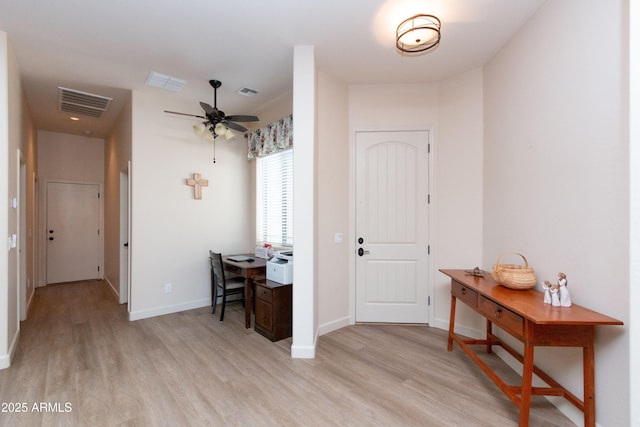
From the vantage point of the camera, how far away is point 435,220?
139 inches

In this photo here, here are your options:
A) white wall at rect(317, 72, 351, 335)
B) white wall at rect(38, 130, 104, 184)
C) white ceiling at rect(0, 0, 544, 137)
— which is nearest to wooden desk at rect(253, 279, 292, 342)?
white wall at rect(317, 72, 351, 335)

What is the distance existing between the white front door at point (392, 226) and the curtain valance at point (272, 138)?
979 millimetres

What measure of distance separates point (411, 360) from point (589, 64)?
8.43 feet

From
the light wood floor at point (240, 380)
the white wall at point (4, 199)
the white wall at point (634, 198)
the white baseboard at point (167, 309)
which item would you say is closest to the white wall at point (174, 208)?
the white baseboard at point (167, 309)

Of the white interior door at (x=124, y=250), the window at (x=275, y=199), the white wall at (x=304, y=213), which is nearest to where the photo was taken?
the white wall at (x=304, y=213)

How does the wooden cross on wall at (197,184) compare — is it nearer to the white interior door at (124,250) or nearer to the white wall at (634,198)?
the white interior door at (124,250)

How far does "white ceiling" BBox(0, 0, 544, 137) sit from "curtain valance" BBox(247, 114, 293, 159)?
48 centimetres

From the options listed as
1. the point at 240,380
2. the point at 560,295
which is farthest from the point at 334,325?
the point at 560,295

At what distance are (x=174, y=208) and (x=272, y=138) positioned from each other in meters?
1.67

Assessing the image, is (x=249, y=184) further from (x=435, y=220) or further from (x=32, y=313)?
(x=32, y=313)

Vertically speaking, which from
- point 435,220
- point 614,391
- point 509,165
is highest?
point 509,165

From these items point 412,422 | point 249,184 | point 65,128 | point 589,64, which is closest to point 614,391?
point 412,422

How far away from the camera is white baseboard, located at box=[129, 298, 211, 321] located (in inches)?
151

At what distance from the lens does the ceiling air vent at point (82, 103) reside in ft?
12.8
